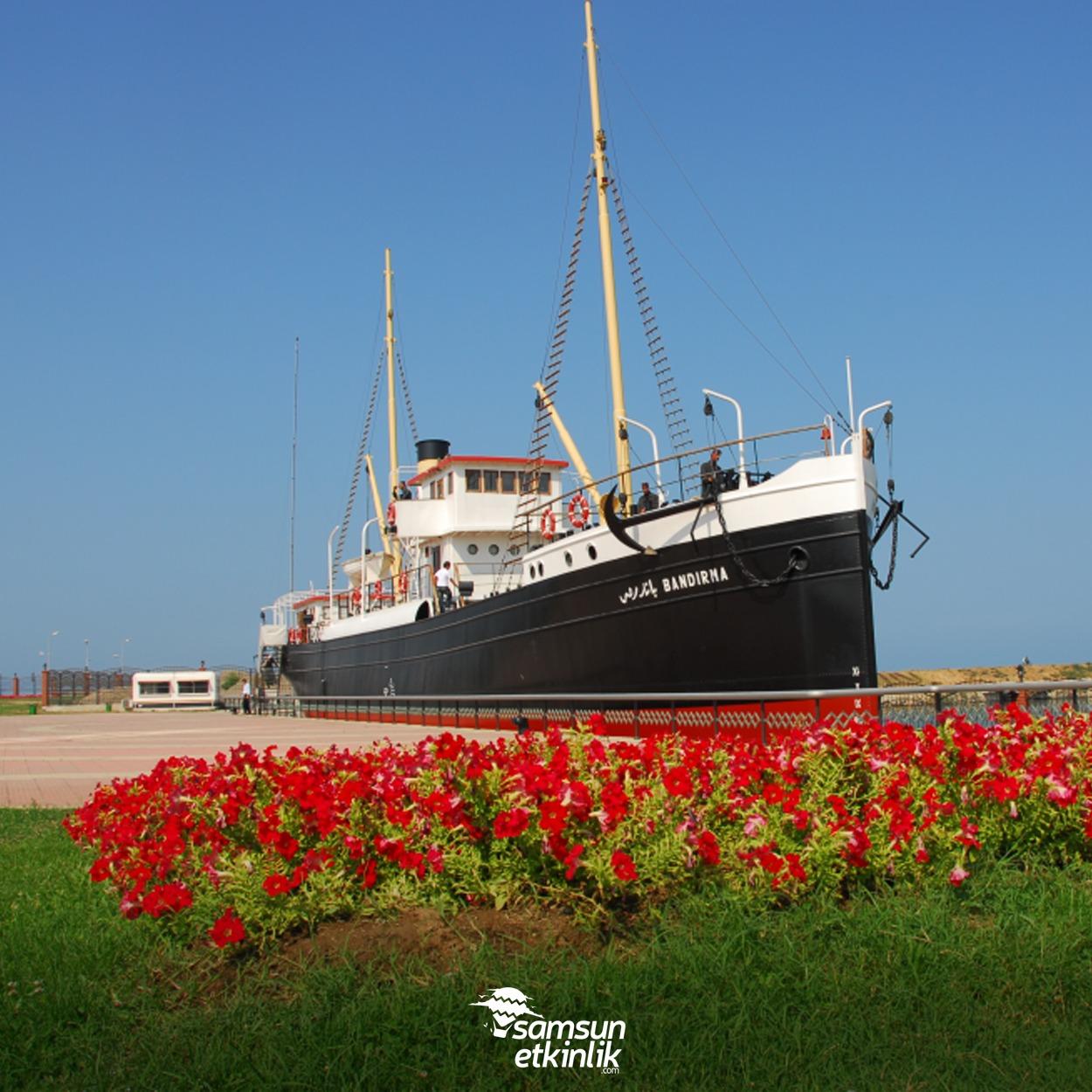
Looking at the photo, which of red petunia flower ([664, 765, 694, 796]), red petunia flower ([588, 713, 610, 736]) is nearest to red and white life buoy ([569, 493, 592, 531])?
red petunia flower ([588, 713, 610, 736])

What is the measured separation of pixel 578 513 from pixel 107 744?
925 centimetres

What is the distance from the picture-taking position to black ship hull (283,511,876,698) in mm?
15969

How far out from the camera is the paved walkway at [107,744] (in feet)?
41.6

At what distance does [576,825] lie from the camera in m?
4.99

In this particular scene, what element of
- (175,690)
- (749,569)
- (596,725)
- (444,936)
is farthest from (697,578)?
(175,690)

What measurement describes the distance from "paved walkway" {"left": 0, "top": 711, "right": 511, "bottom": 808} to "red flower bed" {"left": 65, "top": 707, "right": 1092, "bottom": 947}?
6116 millimetres

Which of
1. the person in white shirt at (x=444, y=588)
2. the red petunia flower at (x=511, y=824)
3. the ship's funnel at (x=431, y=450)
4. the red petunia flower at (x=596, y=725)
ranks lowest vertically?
the red petunia flower at (x=511, y=824)

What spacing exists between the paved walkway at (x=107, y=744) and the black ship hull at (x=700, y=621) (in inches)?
77.3

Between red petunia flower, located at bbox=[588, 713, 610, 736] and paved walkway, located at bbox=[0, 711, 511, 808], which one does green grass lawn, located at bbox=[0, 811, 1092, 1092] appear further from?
paved walkway, located at bbox=[0, 711, 511, 808]

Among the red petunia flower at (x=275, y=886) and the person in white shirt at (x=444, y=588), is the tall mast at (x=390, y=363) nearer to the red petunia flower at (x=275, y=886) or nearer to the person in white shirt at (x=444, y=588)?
the person in white shirt at (x=444, y=588)

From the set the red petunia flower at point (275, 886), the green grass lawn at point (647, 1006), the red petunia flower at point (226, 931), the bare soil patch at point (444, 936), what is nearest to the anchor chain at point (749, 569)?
the green grass lawn at point (647, 1006)

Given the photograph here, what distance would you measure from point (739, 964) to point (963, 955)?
0.89 metres

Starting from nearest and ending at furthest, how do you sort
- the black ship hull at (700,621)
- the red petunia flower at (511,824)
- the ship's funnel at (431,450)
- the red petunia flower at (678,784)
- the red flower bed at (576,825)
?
the red petunia flower at (511,824) → the red flower bed at (576,825) → the red petunia flower at (678,784) → the black ship hull at (700,621) → the ship's funnel at (431,450)

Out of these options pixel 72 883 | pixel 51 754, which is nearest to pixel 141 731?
pixel 51 754
